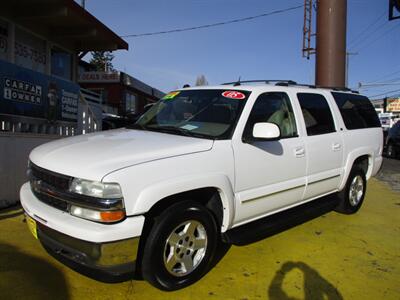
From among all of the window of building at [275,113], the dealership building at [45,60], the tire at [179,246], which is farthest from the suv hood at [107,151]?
the dealership building at [45,60]

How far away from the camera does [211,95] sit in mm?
4500

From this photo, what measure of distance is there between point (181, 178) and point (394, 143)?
1674 cm

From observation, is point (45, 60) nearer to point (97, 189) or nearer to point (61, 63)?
point (61, 63)

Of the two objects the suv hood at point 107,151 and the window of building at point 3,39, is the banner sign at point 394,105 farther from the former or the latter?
the suv hood at point 107,151

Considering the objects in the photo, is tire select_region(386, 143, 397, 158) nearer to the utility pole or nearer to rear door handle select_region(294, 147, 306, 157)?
the utility pole

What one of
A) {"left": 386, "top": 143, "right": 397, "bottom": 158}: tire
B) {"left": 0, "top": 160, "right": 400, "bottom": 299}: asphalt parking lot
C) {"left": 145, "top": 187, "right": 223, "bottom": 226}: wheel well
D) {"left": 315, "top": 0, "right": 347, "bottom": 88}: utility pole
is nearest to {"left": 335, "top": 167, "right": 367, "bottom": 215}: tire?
{"left": 0, "top": 160, "right": 400, "bottom": 299}: asphalt parking lot

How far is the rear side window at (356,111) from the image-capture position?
5.76 meters

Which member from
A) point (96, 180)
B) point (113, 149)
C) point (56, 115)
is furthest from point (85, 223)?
point (56, 115)

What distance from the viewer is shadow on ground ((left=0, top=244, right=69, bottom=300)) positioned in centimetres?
335

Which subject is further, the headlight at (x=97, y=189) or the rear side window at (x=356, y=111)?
the rear side window at (x=356, y=111)

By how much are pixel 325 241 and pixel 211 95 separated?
7.46ft

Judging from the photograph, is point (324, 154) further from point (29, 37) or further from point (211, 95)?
point (29, 37)

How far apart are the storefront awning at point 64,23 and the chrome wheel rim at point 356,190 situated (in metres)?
6.28

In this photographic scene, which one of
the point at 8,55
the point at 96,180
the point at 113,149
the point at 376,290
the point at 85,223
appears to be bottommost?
the point at 376,290
